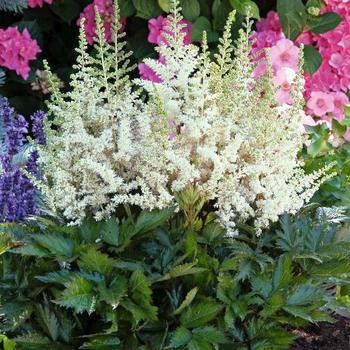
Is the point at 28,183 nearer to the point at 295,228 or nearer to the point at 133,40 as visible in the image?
the point at 295,228

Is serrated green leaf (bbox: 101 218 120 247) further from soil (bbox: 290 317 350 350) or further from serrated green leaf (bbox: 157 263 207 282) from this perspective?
soil (bbox: 290 317 350 350)

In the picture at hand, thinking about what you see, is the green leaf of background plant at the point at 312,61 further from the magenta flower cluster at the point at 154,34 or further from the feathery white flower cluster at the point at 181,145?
the feathery white flower cluster at the point at 181,145

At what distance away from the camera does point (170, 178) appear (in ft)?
7.09

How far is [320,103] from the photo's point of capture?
3566mm

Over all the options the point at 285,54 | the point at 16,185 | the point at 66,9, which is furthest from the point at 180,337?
the point at 66,9

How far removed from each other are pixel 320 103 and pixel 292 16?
41 centimetres

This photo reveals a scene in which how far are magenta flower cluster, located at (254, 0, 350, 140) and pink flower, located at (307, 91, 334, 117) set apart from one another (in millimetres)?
20

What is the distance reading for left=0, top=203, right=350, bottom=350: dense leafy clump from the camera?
6.08 ft

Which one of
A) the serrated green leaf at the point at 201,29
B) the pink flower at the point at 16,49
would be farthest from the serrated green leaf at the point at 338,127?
the pink flower at the point at 16,49

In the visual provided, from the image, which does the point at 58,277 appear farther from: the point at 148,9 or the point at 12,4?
the point at 12,4

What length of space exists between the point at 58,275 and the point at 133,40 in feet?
7.08

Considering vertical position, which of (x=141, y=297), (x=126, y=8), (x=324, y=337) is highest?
(x=126, y=8)

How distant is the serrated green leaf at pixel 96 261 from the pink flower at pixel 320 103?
6.27 feet

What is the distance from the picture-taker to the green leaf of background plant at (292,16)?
3.50 metres
